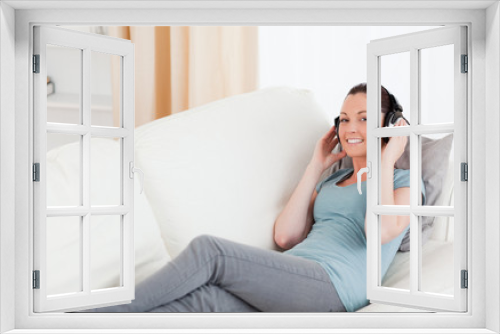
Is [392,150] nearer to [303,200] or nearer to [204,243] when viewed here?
[303,200]

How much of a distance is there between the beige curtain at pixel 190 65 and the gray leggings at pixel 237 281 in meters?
1.33

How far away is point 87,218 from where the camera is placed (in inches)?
77.4

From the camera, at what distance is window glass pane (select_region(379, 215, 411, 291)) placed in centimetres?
261

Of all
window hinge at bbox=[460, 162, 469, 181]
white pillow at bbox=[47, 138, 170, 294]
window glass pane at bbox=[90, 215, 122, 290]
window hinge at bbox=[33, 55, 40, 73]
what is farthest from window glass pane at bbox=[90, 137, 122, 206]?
window hinge at bbox=[460, 162, 469, 181]

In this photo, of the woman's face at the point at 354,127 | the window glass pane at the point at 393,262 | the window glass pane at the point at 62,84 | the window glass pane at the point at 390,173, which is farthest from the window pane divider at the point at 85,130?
the window glass pane at the point at 62,84

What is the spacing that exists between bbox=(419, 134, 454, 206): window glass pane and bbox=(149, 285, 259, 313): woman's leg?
1038mm

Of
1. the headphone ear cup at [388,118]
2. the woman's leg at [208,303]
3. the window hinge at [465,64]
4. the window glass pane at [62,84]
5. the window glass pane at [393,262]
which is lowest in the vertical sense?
the woman's leg at [208,303]

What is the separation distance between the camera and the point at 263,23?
189cm

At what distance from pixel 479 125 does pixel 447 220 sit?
3.41ft

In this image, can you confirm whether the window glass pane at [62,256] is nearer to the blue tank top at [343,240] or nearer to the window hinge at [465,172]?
the blue tank top at [343,240]

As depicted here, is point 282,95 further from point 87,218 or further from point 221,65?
point 87,218

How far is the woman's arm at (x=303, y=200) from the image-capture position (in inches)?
120

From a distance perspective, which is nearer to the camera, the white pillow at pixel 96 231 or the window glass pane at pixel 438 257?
the white pillow at pixel 96 231

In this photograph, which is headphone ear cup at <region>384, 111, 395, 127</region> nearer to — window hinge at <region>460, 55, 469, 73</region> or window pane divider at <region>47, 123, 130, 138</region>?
window hinge at <region>460, 55, 469, 73</region>
